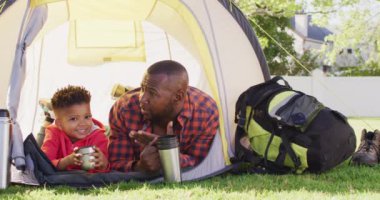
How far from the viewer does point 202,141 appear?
3779 millimetres

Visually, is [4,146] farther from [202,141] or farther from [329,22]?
[329,22]

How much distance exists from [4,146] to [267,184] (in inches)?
58.3

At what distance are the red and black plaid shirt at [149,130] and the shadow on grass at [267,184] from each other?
0.80 feet

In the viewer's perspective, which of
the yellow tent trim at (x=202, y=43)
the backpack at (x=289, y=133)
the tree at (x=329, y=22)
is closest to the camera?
the backpack at (x=289, y=133)

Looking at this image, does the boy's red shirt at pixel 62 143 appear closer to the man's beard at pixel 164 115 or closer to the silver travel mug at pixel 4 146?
the man's beard at pixel 164 115

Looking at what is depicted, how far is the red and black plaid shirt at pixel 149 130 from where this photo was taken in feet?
12.0

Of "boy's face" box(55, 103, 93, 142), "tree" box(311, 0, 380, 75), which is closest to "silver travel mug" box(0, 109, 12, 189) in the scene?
"boy's face" box(55, 103, 93, 142)

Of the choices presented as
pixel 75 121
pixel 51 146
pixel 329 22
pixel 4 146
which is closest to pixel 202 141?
pixel 75 121

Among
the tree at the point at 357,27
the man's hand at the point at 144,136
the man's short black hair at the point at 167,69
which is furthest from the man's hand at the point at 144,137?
the tree at the point at 357,27

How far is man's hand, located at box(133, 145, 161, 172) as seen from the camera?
3.30m

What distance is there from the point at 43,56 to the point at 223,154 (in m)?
2.49

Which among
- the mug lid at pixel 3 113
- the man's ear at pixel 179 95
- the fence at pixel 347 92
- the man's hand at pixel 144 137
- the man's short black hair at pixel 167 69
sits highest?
the man's short black hair at pixel 167 69

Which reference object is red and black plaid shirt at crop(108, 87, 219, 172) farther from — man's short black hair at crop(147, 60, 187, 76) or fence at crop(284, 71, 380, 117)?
fence at crop(284, 71, 380, 117)

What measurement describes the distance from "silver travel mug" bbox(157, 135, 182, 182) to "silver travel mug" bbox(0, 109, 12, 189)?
0.81m
